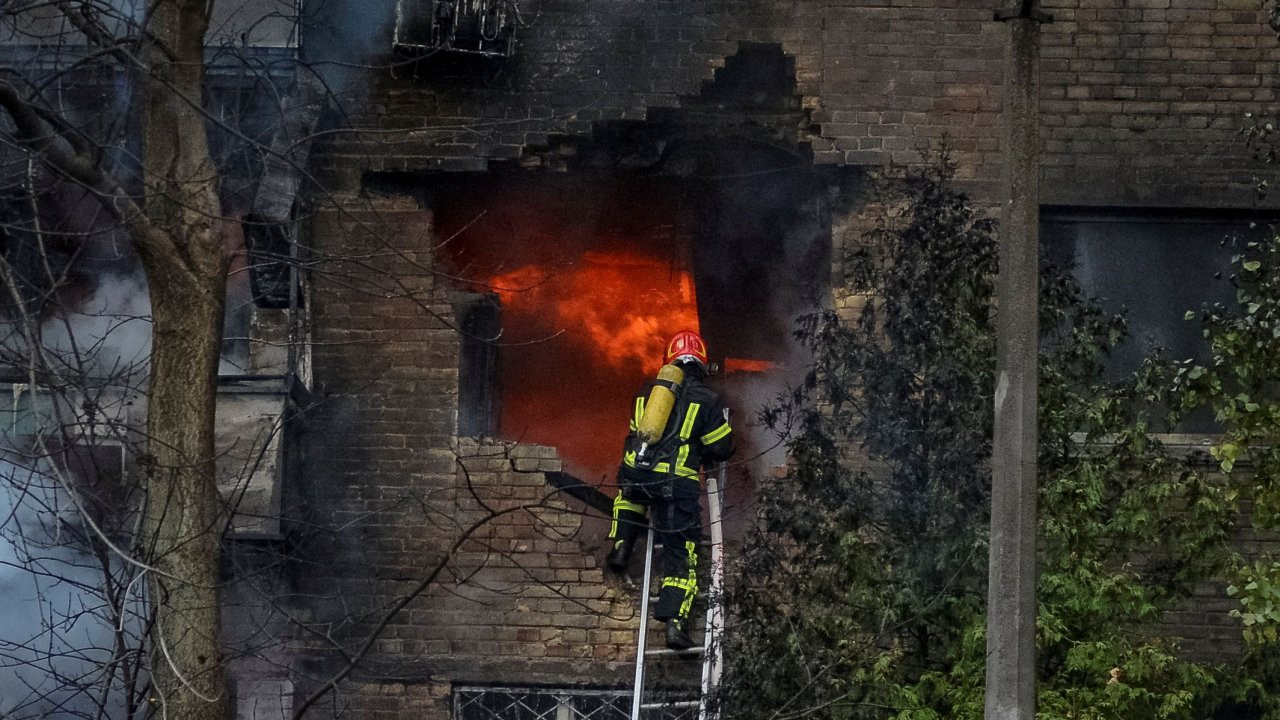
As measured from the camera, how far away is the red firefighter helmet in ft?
31.7

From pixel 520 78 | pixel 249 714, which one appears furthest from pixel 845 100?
pixel 249 714

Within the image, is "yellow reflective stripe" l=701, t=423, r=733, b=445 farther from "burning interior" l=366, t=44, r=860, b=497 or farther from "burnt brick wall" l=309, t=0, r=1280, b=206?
"burnt brick wall" l=309, t=0, r=1280, b=206

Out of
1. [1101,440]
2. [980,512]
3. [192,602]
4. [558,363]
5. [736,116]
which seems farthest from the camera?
[558,363]

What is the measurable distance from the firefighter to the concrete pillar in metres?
3.10

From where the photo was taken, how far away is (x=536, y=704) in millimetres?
9961

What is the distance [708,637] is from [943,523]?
171 cm

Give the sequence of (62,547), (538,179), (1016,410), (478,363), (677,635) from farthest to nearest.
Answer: (478,363), (538,179), (62,547), (677,635), (1016,410)

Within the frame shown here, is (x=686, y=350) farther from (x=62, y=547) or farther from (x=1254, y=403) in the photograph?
(x=62, y=547)

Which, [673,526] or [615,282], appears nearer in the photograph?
[673,526]

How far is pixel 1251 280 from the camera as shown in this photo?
7914 millimetres

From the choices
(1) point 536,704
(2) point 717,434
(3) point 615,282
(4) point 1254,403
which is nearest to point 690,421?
(2) point 717,434

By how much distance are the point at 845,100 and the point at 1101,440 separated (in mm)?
2622

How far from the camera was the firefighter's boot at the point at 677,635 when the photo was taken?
30.3ft

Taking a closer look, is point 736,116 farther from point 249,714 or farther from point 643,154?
point 249,714
